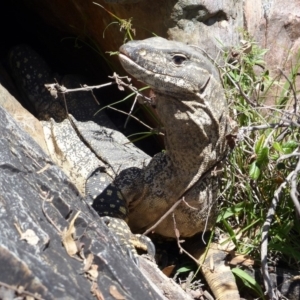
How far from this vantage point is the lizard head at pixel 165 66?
393cm

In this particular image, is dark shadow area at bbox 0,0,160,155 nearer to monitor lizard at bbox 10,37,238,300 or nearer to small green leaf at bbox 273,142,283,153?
monitor lizard at bbox 10,37,238,300

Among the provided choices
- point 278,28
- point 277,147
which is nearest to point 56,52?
point 278,28

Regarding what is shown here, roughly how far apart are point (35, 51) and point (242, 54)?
2.32 m

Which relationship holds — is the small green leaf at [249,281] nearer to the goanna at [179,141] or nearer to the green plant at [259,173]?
the green plant at [259,173]

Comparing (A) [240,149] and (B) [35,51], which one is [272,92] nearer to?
(A) [240,149]

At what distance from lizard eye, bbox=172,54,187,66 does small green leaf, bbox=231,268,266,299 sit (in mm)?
1549

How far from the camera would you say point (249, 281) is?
15.2ft

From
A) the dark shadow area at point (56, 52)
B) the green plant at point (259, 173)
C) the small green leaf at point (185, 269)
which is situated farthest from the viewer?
the dark shadow area at point (56, 52)

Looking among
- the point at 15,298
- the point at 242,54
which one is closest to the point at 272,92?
the point at 242,54

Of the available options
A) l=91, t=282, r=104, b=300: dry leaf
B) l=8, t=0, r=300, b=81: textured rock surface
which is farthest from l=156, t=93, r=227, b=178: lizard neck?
l=91, t=282, r=104, b=300: dry leaf

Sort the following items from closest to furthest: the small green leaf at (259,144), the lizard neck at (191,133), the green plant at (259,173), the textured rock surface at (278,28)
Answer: the lizard neck at (191,133) < the small green leaf at (259,144) < the green plant at (259,173) < the textured rock surface at (278,28)

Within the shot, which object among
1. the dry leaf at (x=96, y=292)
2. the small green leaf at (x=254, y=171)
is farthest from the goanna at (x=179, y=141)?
the dry leaf at (x=96, y=292)

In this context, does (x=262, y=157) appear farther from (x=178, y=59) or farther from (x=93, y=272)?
(x=93, y=272)

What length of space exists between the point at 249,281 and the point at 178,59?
1.63 meters
